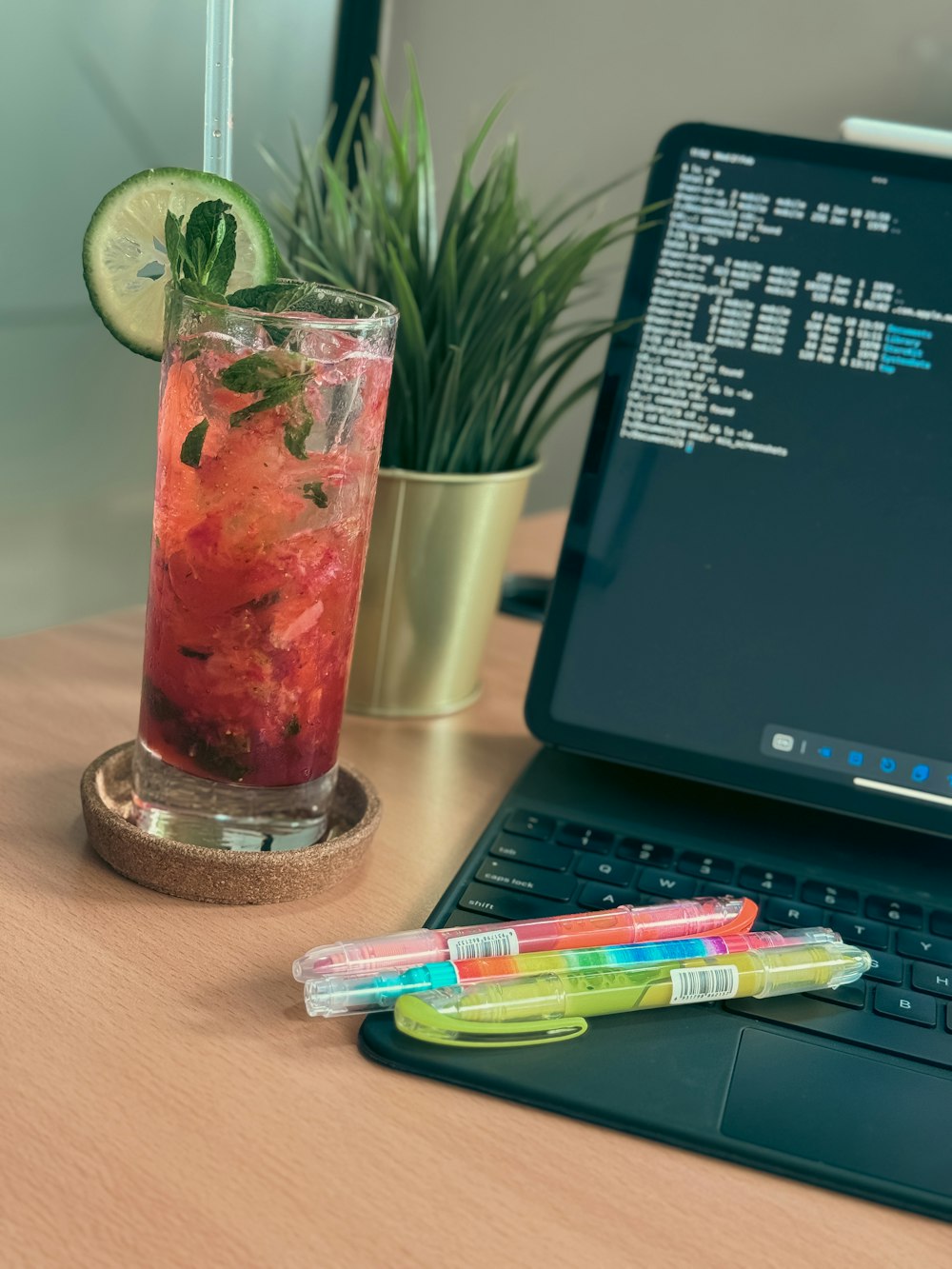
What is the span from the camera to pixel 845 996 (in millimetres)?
449

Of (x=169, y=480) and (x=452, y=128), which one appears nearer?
(x=169, y=480)

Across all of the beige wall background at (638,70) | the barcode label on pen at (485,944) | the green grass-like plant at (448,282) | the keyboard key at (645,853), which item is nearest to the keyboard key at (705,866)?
the keyboard key at (645,853)

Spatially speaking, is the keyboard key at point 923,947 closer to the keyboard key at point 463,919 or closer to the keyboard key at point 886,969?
the keyboard key at point 886,969

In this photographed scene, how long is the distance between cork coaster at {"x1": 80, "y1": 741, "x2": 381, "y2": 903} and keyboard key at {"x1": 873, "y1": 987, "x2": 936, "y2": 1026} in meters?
0.21

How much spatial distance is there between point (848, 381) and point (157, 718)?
34 cm

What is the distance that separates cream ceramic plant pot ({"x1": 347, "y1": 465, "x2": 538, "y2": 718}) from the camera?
2.04 ft

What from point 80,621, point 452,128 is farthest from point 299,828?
point 452,128

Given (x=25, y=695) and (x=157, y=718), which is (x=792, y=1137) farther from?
(x=25, y=695)

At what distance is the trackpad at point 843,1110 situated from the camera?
0.37 m

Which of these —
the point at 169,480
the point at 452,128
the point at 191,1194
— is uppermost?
the point at 452,128

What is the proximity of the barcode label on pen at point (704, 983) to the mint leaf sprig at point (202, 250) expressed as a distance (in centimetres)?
29

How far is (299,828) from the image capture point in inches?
19.1

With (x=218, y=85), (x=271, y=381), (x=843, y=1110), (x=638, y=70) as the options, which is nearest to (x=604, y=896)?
(x=843, y=1110)

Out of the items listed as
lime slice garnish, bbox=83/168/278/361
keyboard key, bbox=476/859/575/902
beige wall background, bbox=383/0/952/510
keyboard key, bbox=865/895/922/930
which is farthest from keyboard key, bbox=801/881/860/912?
beige wall background, bbox=383/0/952/510
